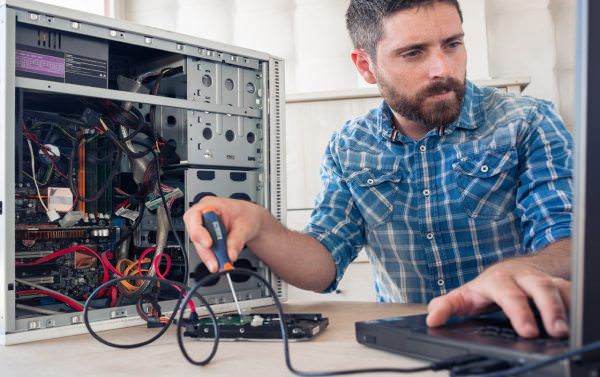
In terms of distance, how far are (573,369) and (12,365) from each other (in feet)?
2.04

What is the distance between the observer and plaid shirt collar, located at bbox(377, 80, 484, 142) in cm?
128

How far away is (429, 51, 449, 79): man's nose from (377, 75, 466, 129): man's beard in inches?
0.8

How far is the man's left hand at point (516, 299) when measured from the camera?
586 mm

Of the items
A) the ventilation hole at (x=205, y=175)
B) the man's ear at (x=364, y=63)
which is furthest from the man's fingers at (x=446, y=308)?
the man's ear at (x=364, y=63)

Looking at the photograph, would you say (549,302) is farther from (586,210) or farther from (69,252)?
(69,252)

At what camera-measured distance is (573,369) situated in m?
0.43

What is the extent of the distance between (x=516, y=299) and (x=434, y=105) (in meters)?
0.69

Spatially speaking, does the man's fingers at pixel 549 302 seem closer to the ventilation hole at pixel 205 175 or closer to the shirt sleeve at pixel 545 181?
the shirt sleeve at pixel 545 181

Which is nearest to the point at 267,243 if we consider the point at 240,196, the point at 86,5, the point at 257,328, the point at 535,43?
the point at 240,196

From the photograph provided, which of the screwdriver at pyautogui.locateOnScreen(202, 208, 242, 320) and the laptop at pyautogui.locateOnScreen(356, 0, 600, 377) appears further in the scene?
the screwdriver at pyautogui.locateOnScreen(202, 208, 242, 320)

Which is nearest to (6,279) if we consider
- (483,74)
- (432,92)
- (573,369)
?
(573,369)

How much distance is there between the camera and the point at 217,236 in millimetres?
786

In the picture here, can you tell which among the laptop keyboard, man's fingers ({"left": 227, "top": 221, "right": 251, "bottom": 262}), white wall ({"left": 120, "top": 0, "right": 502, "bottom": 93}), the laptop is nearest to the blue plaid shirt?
man's fingers ({"left": 227, "top": 221, "right": 251, "bottom": 262})

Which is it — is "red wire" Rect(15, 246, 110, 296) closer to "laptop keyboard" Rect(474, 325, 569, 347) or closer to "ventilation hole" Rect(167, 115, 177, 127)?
"ventilation hole" Rect(167, 115, 177, 127)
